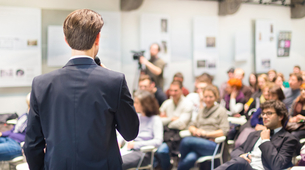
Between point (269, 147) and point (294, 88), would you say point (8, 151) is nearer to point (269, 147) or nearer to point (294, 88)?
point (269, 147)

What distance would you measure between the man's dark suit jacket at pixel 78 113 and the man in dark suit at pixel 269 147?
153 cm

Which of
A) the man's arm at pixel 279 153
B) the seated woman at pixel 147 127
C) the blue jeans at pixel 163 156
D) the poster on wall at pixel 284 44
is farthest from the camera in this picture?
the poster on wall at pixel 284 44

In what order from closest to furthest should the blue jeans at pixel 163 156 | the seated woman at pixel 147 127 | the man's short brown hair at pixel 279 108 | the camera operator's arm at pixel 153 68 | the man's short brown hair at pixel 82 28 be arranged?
the man's short brown hair at pixel 82 28, the man's short brown hair at pixel 279 108, the seated woman at pixel 147 127, the blue jeans at pixel 163 156, the camera operator's arm at pixel 153 68

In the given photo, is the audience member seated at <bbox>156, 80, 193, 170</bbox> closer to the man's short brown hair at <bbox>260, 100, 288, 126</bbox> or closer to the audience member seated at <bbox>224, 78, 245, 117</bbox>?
the audience member seated at <bbox>224, 78, 245, 117</bbox>

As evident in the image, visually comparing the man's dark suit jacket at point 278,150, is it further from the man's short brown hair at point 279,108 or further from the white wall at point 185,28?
the white wall at point 185,28

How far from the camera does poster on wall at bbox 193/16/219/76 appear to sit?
7312 mm

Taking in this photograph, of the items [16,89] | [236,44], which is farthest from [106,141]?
[236,44]

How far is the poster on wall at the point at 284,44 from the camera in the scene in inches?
344

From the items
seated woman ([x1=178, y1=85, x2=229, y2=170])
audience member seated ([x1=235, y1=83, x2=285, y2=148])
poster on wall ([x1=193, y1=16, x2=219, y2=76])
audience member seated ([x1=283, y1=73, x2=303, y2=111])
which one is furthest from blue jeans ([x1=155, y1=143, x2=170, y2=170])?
poster on wall ([x1=193, y1=16, x2=219, y2=76])

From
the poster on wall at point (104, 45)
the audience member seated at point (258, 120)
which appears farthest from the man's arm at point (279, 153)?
the poster on wall at point (104, 45)

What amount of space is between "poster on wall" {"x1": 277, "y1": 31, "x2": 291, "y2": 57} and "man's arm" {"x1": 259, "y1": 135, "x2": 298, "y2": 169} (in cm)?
695

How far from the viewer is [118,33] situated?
20.5ft

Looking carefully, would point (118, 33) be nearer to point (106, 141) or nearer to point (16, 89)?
point (16, 89)

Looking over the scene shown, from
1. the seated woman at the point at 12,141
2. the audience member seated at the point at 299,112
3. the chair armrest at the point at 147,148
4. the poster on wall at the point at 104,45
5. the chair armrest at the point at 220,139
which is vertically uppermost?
the poster on wall at the point at 104,45
